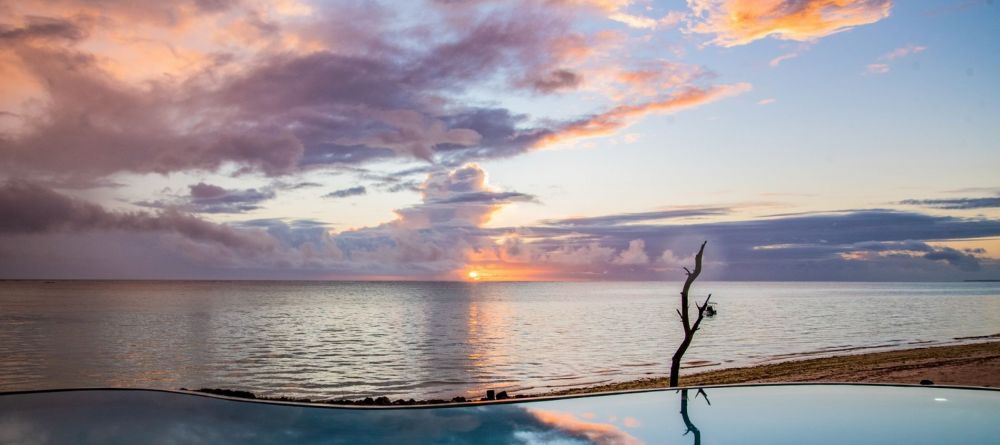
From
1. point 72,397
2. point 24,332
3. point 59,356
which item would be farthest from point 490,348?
point 24,332

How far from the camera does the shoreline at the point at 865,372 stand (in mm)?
24516

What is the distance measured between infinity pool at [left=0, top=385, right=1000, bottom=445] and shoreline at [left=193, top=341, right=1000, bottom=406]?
11077mm

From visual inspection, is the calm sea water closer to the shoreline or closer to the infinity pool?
the shoreline

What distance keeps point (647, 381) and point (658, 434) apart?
20.2 metres

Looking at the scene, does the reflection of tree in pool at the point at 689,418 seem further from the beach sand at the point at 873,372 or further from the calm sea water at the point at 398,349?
the calm sea water at the point at 398,349

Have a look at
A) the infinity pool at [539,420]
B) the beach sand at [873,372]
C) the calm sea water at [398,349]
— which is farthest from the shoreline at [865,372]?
the infinity pool at [539,420]

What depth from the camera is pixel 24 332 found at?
198 feet

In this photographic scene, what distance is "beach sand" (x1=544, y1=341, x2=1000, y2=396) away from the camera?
25.0 meters

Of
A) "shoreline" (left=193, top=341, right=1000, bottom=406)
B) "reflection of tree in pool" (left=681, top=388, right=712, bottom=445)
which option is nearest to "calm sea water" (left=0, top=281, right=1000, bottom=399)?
"shoreline" (left=193, top=341, right=1000, bottom=406)

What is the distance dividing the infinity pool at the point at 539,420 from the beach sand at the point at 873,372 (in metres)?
11.5

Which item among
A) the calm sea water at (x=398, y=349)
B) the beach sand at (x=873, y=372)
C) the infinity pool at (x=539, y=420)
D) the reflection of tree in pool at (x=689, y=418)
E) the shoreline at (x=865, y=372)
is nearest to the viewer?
the infinity pool at (x=539, y=420)

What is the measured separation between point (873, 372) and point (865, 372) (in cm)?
30

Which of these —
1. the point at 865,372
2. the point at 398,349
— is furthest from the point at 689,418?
the point at 398,349

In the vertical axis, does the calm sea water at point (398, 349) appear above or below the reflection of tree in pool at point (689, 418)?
below
